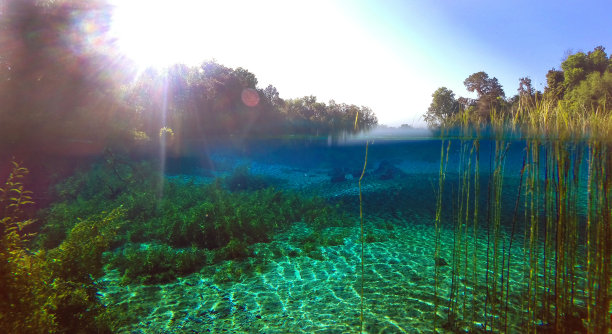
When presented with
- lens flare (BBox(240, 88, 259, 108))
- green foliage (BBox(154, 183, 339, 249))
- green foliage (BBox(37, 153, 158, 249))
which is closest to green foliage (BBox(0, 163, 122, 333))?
green foliage (BBox(154, 183, 339, 249))

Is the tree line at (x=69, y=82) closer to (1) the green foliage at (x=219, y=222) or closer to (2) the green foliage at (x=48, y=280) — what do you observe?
(1) the green foliage at (x=219, y=222)

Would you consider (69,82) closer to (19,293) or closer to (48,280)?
(48,280)

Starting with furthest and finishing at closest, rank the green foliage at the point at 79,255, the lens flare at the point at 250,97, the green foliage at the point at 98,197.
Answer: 1. the lens flare at the point at 250,97
2. the green foliage at the point at 98,197
3. the green foliage at the point at 79,255

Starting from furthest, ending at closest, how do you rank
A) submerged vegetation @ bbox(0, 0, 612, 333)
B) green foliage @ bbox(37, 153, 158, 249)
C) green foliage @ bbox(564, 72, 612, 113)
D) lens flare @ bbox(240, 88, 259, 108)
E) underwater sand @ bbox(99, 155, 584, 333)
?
lens flare @ bbox(240, 88, 259, 108) < green foliage @ bbox(564, 72, 612, 113) < green foliage @ bbox(37, 153, 158, 249) < underwater sand @ bbox(99, 155, 584, 333) < submerged vegetation @ bbox(0, 0, 612, 333)

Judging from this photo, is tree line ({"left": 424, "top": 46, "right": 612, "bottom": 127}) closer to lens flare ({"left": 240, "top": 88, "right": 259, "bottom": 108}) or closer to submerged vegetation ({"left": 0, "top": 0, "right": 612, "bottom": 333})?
submerged vegetation ({"left": 0, "top": 0, "right": 612, "bottom": 333})

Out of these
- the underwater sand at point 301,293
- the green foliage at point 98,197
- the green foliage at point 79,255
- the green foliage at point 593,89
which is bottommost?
the underwater sand at point 301,293

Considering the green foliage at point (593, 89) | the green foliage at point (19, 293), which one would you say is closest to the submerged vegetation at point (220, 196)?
the green foliage at point (19, 293)

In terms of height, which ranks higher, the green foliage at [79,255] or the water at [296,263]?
the green foliage at [79,255]

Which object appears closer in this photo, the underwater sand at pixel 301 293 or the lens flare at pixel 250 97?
the underwater sand at pixel 301 293

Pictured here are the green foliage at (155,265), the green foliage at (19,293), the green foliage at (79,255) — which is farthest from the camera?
the green foliage at (155,265)

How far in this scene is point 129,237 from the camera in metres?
7.85

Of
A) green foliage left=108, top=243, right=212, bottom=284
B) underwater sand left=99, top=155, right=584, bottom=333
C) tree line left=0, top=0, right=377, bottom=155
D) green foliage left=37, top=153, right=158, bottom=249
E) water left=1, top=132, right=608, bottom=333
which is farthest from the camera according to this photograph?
tree line left=0, top=0, right=377, bottom=155

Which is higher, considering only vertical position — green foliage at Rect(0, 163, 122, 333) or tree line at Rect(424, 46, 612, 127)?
tree line at Rect(424, 46, 612, 127)

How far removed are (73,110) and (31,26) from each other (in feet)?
12.1
